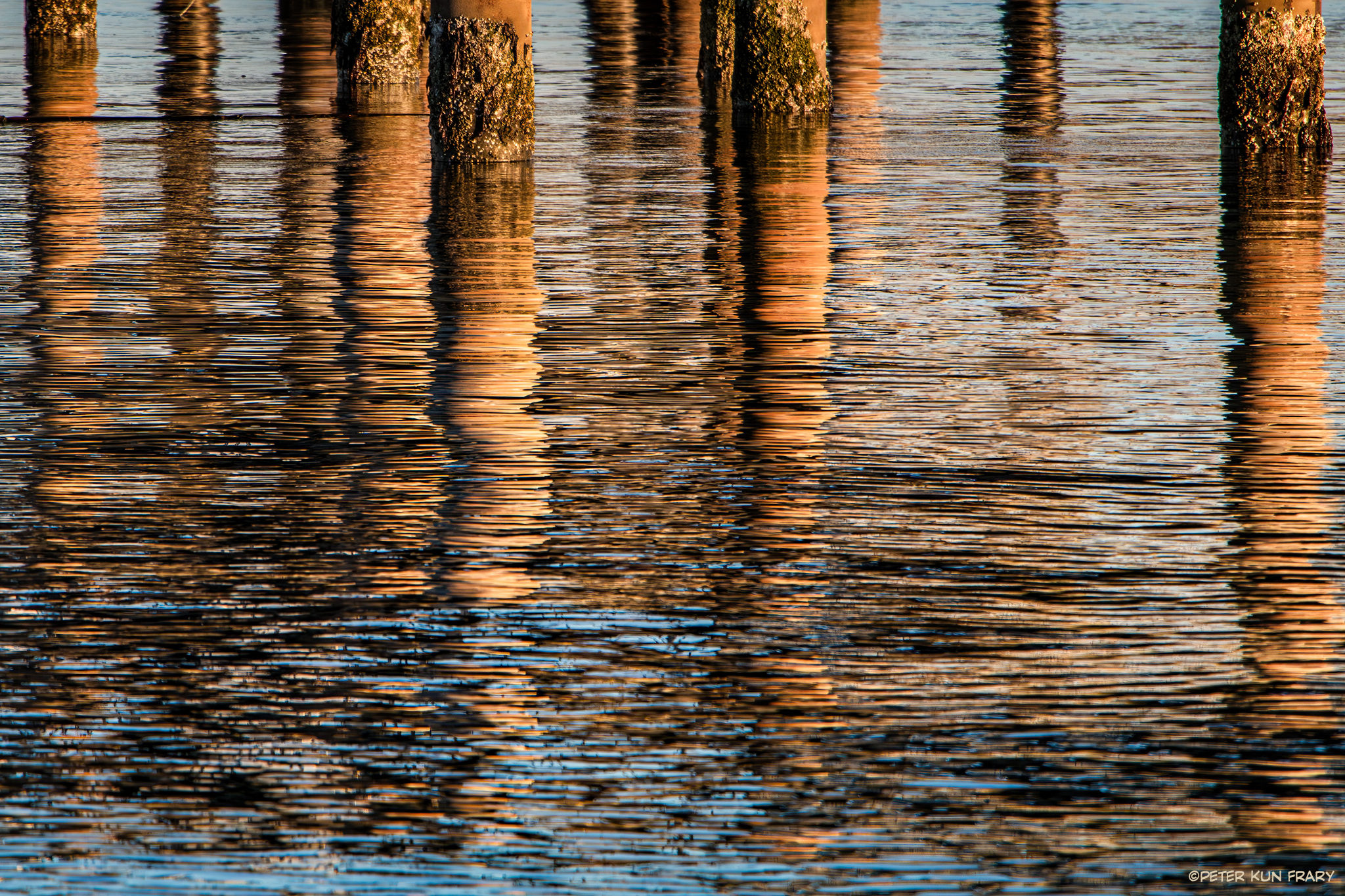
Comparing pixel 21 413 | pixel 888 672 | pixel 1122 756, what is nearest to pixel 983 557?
pixel 888 672

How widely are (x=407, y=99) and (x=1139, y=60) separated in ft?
23.9

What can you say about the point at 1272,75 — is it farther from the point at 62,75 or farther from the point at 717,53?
the point at 62,75

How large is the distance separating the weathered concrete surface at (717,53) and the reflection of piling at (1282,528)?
6.72 meters

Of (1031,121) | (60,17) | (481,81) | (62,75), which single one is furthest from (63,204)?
(60,17)

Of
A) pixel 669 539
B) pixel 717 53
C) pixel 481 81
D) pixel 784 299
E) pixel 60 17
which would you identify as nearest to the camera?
pixel 669 539

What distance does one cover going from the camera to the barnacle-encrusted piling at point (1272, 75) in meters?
12.1

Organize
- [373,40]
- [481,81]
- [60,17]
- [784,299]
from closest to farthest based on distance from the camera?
[784,299] < [481,81] < [373,40] < [60,17]

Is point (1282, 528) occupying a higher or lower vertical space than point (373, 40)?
lower

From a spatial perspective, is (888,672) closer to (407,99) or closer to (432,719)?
(432,719)

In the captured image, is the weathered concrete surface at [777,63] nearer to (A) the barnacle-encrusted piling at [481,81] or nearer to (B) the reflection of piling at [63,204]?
(A) the barnacle-encrusted piling at [481,81]

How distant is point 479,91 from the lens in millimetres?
12352

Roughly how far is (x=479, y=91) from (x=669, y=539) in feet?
24.8

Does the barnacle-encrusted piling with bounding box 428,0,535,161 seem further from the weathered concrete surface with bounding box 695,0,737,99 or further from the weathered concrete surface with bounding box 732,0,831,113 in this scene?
the weathered concrete surface with bounding box 695,0,737,99

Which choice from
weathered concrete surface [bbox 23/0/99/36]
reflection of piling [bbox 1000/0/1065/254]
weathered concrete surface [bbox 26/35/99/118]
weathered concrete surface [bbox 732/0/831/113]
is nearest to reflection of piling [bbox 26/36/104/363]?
weathered concrete surface [bbox 26/35/99/118]
